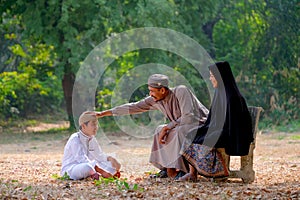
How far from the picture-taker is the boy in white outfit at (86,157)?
816 cm

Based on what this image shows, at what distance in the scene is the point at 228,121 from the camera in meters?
7.69

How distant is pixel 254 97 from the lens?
68.8 feet

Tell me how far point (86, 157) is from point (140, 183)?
891 mm

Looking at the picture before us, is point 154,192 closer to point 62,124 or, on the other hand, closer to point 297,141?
point 297,141

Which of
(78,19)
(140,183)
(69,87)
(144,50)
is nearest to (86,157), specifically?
(140,183)

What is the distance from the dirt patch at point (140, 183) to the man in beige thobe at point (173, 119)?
0.93ft

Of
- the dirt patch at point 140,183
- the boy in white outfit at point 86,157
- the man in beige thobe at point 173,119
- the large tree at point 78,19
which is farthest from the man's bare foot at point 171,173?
the large tree at point 78,19

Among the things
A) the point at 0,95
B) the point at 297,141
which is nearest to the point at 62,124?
the point at 0,95

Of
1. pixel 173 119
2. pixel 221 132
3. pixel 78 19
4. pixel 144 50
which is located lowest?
pixel 221 132

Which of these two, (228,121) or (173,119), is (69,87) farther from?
(228,121)

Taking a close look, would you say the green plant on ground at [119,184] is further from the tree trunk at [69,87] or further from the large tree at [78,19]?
the tree trunk at [69,87]

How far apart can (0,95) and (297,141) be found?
30.1 feet

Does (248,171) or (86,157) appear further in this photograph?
(86,157)

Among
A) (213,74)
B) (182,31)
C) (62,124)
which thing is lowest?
(62,124)
